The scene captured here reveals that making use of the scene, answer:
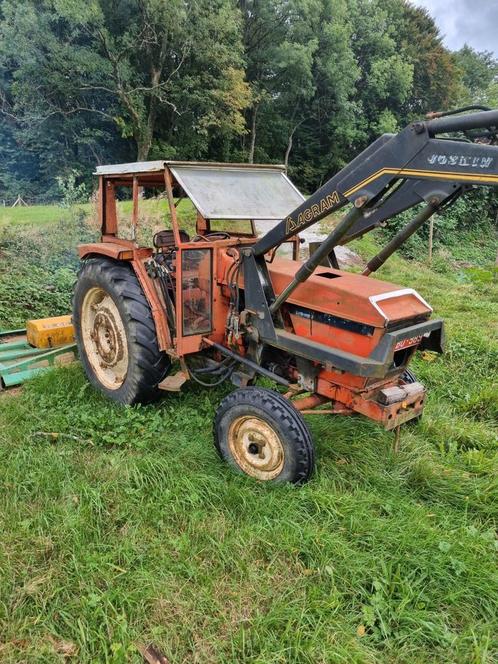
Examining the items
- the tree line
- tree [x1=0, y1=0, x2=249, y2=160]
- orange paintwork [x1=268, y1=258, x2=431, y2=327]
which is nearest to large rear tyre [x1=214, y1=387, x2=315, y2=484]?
orange paintwork [x1=268, y1=258, x2=431, y2=327]

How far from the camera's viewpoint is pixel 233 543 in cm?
253

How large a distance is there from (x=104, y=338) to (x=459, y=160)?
3.17m

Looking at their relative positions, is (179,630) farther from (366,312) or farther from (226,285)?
(226,285)

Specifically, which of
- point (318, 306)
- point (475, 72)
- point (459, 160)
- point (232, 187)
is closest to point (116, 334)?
point (232, 187)

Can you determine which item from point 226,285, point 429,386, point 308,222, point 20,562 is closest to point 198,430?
point 226,285

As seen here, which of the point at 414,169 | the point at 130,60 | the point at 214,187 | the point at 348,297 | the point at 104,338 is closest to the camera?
the point at 414,169

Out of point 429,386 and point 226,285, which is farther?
point 429,386

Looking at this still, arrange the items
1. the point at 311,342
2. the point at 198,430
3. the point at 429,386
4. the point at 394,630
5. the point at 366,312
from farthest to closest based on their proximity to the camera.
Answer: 1. the point at 429,386
2. the point at 198,430
3. the point at 311,342
4. the point at 366,312
5. the point at 394,630

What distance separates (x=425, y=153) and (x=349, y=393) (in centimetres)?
156

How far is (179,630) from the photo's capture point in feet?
6.84

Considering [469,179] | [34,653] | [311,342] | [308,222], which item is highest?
[469,179]

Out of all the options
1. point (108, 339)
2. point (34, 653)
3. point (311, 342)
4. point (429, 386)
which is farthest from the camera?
point (429, 386)

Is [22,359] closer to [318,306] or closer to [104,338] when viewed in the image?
[104,338]

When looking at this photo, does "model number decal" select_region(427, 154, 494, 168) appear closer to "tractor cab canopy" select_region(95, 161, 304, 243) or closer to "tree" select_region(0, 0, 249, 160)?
"tractor cab canopy" select_region(95, 161, 304, 243)
